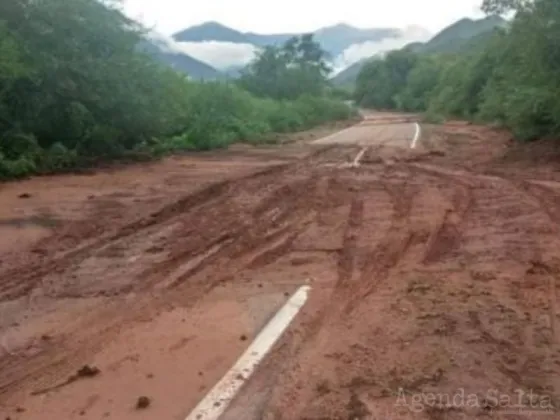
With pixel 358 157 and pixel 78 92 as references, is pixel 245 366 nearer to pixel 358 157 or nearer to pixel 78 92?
pixel 78 92

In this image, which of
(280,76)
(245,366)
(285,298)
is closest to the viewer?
(245,366)

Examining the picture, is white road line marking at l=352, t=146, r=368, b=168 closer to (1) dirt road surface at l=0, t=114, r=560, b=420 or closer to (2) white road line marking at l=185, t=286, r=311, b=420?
(1) dirt road surface at l=0, t=114, r=560, b=420

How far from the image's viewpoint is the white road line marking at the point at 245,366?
13.3 ft

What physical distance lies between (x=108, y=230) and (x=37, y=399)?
5.00 meters

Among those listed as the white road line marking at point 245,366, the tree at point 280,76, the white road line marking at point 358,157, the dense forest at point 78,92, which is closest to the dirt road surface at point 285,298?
the white road line marking at point 245,366

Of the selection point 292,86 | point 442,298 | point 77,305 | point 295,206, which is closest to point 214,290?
point 77,305

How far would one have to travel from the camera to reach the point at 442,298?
5.96 m

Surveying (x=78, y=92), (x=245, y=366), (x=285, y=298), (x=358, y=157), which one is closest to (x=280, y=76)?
(x=358, y=157)

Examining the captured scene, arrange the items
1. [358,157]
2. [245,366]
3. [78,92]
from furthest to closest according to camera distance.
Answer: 1. [358,157]
2. [78,92]
3. [245,366]

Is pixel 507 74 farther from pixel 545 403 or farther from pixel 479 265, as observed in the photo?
pixel 545 403

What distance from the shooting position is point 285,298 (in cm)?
614

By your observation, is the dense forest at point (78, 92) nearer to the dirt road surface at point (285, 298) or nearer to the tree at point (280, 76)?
the dirt road surface at point (285, 298)

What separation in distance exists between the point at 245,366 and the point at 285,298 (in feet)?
5.03

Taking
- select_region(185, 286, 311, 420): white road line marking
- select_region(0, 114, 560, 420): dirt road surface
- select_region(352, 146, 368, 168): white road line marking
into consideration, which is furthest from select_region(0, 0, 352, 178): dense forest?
select_region(185, 286, 311, 420): white road line marking
